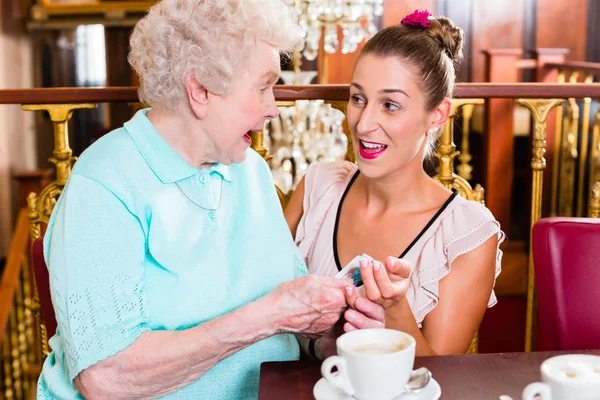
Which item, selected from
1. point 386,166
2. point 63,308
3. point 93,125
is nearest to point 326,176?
point 386,166

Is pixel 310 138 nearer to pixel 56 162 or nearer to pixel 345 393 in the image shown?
pixel 56 162

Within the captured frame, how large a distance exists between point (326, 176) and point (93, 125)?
566cm

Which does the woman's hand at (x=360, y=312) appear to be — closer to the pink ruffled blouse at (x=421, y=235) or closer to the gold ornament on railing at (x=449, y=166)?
the pink ruffled blouse at (x=421, y=235)

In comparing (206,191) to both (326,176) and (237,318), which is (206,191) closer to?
(237,318)

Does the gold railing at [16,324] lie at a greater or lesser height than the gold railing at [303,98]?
lesser

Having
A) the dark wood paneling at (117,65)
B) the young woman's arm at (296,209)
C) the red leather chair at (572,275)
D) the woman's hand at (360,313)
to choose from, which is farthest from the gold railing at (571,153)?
the dark wood paneling at (117,65)

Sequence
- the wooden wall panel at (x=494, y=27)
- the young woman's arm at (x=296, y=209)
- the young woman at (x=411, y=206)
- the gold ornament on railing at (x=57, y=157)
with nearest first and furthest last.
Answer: the young woman at (x=411, y=206) → the young woman's arm at (x=296, y=209) → the gold ornament on railing at (x=57, y=157) → the wooden wall panel at (x=494, y=27)

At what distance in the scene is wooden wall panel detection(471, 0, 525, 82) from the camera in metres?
6.40

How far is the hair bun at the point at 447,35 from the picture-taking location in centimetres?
192

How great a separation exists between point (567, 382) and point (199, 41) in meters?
0.94

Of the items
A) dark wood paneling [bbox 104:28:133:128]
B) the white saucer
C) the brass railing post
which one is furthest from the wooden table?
dark wood paneling [bbox 104:28:133:128]

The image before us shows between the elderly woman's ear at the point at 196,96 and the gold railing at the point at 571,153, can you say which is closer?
the elderly woman's ear at the point at 196,96

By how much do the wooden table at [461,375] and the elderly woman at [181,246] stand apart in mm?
171

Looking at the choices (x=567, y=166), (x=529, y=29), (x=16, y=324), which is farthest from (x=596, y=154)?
(x=16, y=324)
